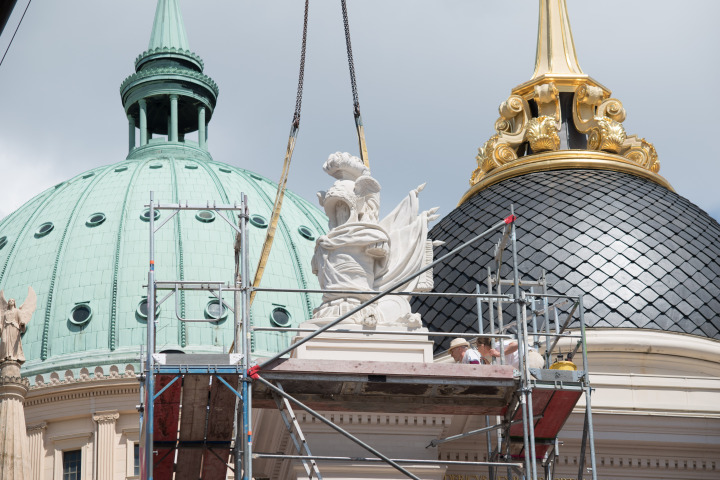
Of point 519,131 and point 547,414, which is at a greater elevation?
point 519,131

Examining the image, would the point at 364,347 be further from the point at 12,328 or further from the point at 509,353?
the point at 12,328

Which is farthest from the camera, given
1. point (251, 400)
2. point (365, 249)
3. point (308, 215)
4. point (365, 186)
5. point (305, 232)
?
point (308, 215)

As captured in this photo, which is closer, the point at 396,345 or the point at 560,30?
the point at 396,345

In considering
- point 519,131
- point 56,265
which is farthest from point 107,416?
point 519,131

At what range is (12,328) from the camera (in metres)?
58.8

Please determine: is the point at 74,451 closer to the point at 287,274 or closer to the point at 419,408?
the point at 287,274

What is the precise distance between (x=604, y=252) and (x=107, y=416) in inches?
1306

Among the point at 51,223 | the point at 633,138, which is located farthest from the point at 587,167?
the point at 51,223

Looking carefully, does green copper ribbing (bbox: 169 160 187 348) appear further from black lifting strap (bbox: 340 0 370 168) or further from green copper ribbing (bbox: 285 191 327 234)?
black lifting strap (bbox: 340 0 370 168)

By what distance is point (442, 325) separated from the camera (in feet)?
135

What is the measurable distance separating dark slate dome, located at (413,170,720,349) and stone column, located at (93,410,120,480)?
94.0ft

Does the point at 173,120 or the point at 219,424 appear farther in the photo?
the point at 173,120

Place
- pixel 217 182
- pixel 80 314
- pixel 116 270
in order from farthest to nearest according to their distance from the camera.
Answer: pixel 217 182 < pixel 116 270 < pixel 80 314

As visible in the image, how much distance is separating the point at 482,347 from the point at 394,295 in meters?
1.78
